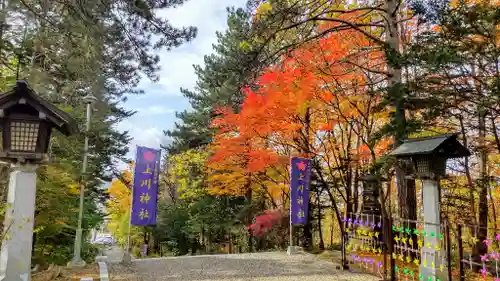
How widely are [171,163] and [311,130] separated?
10.3 m

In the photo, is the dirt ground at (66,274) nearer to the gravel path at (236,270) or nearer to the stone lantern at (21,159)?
the gravel path at (236,270)

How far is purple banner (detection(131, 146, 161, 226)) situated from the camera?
336 inches

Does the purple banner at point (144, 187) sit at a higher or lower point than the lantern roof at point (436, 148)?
lower

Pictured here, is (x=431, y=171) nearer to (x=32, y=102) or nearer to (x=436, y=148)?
(x=436, y=148)

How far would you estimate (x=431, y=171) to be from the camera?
6.04 m

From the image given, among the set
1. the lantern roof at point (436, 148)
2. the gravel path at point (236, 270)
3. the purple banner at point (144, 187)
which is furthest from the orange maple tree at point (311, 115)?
the purple banner at point (144, 187)

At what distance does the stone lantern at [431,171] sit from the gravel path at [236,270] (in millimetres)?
1463

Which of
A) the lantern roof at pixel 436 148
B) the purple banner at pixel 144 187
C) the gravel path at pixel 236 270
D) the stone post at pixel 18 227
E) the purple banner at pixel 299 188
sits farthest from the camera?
the purple banner at pixel 299 188

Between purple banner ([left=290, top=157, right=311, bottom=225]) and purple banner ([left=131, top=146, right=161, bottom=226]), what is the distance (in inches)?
157

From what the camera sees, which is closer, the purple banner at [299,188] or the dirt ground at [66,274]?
the dirt ground at [66,274]

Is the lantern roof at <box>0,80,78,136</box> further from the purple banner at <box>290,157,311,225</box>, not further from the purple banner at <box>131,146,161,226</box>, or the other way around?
the purple banner at <box>290,157,311,225</box>

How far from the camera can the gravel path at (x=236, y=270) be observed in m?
7.20

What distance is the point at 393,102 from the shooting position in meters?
6.48

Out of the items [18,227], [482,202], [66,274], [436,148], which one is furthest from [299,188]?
[18,227]
